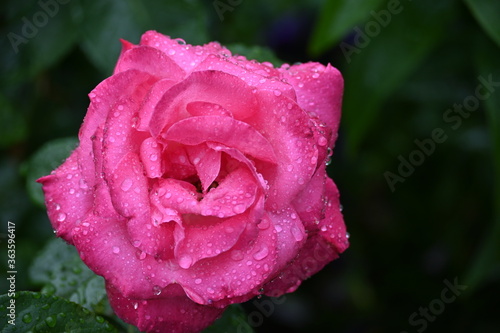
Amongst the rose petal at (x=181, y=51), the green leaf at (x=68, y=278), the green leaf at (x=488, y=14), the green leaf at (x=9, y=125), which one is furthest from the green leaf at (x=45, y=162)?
the green leaf at (x=488, y=14)

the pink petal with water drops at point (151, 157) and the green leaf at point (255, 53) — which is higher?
the green leaf at point (255, 53)

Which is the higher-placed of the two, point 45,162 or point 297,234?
point 297,234

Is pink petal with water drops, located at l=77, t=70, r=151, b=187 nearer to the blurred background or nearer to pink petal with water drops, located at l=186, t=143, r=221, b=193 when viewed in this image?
pink petal with water drops, located at l=186, t=143, r=221, b=193

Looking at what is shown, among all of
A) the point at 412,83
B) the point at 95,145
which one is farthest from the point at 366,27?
the point at 95,145

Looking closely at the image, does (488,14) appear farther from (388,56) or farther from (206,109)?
(206,109)

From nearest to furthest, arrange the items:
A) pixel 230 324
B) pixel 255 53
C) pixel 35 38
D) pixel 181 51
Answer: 1. pixel 181 51
2. pixel 230 324
3. pixel 255 53
4. pixel 35 38

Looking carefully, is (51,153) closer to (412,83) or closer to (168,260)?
(168,260)

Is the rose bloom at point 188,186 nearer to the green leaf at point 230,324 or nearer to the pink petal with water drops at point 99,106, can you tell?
the pink petal with water drops at point 99,106

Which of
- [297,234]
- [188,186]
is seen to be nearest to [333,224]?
[297,234]
